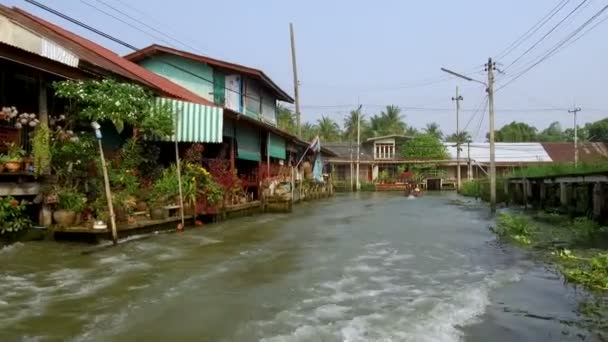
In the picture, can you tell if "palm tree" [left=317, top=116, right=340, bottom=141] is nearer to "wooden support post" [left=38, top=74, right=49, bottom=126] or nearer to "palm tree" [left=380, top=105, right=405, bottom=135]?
"palm tree" [left=380, top=105, right=405, bottom=135]

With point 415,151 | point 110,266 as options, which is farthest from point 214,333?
point 415,151

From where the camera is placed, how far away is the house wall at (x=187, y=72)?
2339cm

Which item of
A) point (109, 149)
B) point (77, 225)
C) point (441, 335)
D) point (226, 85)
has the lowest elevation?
point (441, 335)

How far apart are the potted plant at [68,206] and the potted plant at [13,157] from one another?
98 centimetres

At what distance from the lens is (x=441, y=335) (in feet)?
17.7

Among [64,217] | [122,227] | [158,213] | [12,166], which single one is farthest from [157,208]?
[12,166]

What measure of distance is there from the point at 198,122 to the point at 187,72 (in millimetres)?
8655

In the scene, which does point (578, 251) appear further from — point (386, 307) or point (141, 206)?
point (141, 206)

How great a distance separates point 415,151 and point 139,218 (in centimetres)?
4294

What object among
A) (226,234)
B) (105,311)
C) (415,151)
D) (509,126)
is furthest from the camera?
(509,126)

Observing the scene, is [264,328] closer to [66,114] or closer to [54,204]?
[54,204]

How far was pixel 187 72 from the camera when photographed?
23.2 metres

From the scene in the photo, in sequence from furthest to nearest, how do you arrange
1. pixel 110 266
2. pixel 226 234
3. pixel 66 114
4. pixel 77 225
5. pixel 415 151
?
pixel 415 151, pixel 226 234, pixel 66 114, pixel 77 225, pixel 110 266

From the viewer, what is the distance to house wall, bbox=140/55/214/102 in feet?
76.7
